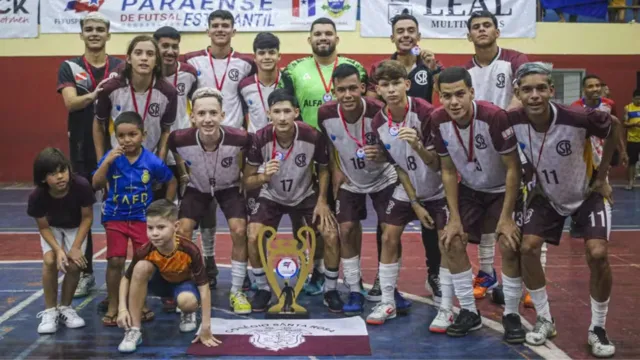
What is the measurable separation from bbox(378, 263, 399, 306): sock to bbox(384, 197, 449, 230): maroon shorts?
0.32 m

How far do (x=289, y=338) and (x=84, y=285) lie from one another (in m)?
2.19

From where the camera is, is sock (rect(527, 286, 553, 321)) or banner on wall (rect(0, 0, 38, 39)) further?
banner on wall (rect(0, 0, 38, 39))

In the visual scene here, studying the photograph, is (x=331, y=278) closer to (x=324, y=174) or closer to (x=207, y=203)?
(x=324, y=174)

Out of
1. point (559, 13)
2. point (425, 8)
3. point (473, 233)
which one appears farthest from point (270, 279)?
point (559, 13)

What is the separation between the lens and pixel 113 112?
17.7 ft

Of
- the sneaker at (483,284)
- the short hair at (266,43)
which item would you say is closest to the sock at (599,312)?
the sneaker at (483,284)

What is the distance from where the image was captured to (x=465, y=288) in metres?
4.69

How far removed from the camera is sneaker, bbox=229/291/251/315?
5.14m

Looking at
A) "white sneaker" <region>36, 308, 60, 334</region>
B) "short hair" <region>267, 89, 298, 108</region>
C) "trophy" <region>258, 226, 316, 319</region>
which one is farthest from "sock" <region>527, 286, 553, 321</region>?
"white sneaker" <region>36, 308, 60, 334</region>

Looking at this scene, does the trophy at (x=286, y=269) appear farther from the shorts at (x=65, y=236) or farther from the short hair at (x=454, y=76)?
the short hair at (x=454, y=76)

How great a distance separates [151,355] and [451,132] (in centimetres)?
246

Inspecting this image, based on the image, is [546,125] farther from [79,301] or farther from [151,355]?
[79,301]

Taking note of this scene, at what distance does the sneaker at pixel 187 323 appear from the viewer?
4.76 metres

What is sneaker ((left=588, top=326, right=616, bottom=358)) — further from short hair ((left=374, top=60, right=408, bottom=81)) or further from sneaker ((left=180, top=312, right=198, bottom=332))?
sneaker ((left=180, top=312, right=198, bottom=332))
